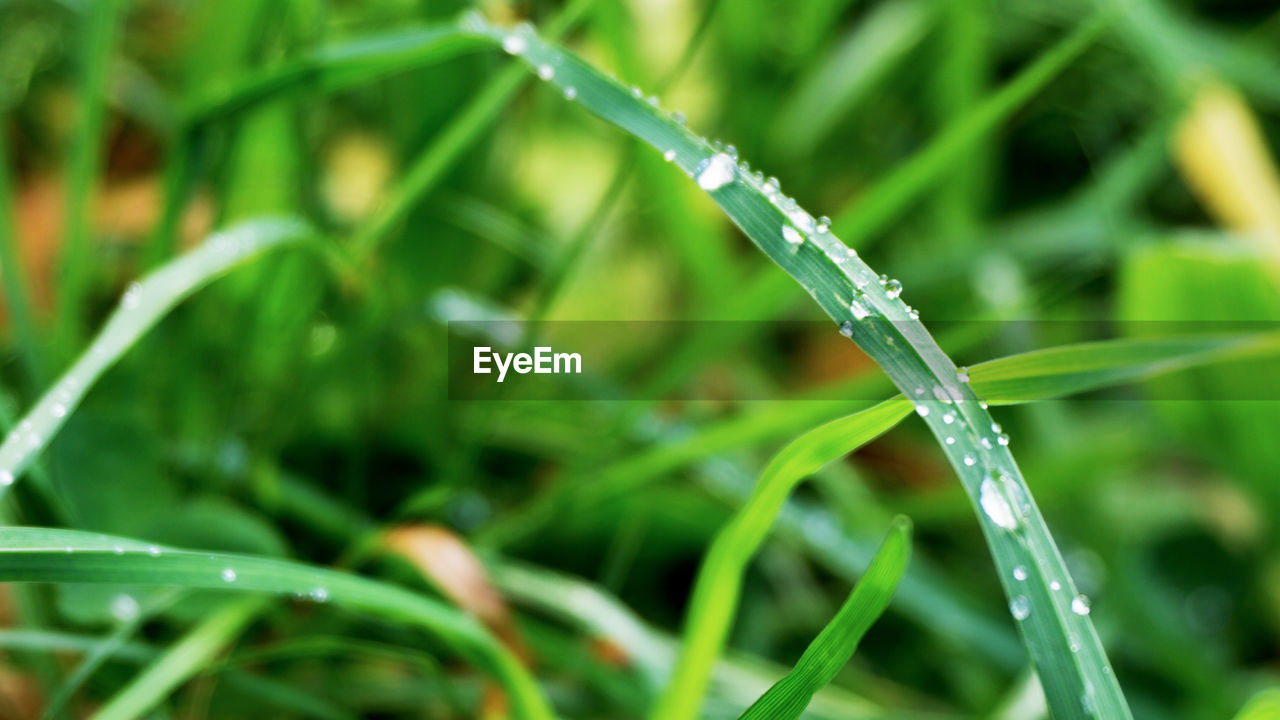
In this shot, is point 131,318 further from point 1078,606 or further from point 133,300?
point 1078,606

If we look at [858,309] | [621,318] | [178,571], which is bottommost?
[178,571]

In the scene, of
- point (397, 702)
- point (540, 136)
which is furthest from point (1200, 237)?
point (397, 702)

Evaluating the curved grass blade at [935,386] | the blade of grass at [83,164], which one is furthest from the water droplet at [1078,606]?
the blade of grass at [83,164]

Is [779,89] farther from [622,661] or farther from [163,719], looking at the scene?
[163,719]

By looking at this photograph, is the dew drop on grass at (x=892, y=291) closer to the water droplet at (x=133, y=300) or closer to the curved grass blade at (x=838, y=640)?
the curved grass blade at (x=838, y=640)

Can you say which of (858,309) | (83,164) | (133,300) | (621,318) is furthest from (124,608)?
(621,318)

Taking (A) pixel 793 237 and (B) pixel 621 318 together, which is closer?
(A) pixel 793 237

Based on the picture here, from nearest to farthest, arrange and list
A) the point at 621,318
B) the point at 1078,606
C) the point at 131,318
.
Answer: the point at 1078,606, the point at 131,318, the point at 621,318
